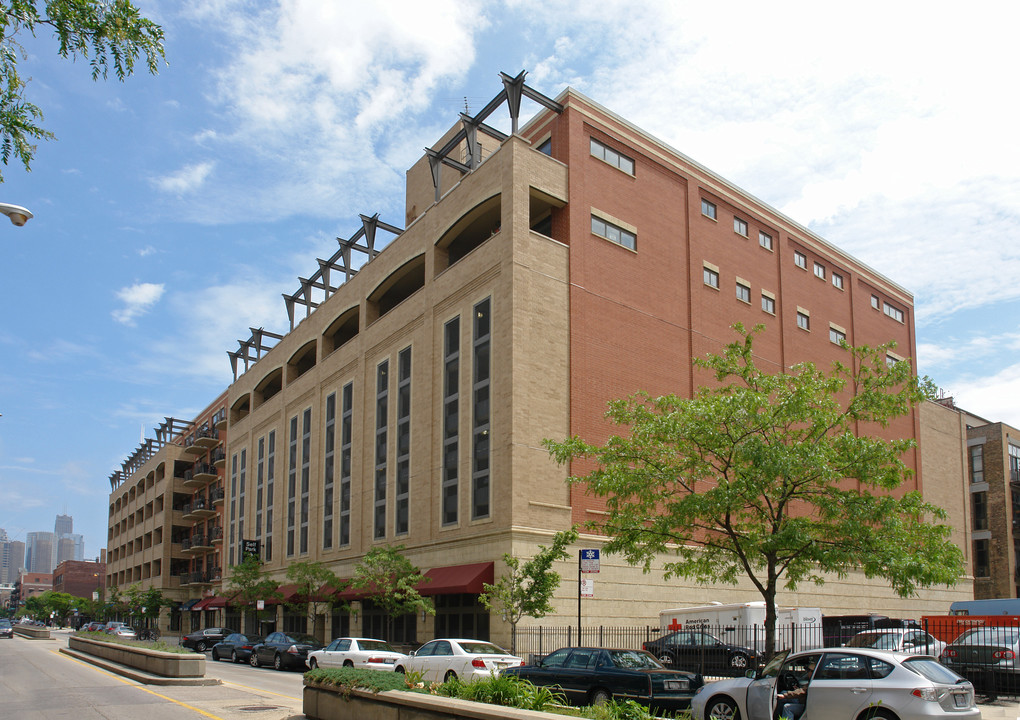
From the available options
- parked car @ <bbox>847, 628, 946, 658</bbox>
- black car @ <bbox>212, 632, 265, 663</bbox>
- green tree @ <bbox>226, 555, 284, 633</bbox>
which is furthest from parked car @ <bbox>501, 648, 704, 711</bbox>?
green tree @ <bbox>226, 555, 284, 633</bbox>

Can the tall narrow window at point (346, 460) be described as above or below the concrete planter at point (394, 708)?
above

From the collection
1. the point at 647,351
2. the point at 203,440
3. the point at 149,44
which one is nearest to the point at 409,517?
the point at 647,351

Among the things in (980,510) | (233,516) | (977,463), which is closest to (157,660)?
(233,516)

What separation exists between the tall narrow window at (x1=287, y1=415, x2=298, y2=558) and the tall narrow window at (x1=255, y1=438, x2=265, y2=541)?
18.2ft

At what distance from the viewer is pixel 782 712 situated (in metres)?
14.4

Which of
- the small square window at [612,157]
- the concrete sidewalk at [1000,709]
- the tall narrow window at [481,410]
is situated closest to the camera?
the concrete sidewalk at [1000,709]

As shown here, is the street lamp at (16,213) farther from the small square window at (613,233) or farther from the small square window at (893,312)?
the small square window at (893,312)

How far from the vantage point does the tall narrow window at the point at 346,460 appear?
46812 millimetres

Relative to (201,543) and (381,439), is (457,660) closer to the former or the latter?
(381,439)

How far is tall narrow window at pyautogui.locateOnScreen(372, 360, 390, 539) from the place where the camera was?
42.9m

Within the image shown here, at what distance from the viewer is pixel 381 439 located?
145 ft

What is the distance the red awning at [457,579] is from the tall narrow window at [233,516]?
33877mm

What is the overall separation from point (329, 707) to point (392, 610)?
21333mm

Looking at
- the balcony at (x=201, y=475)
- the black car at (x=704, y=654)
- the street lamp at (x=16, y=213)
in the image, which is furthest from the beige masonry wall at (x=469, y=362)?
the balcony at (x=201, y=475)
